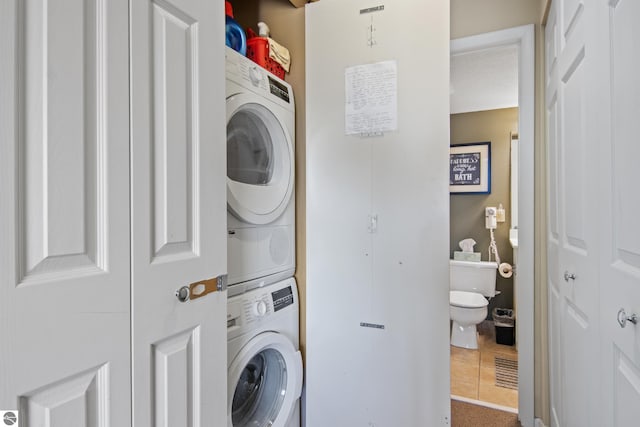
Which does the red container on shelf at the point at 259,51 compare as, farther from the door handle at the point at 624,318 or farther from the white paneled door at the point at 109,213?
the door handle at the point at 624,318

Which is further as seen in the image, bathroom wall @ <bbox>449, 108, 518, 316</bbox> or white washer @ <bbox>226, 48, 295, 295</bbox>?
bathroom wall @ <bbox>449, 108, 518, 316</bbox>

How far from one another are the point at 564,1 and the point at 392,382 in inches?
66.6

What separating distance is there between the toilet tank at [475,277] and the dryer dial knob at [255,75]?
263 cm

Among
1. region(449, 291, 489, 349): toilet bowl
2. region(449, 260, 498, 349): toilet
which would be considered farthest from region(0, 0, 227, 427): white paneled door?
region(449, 291, 489, 349): toilet bowl

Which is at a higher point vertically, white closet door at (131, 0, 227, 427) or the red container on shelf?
the red container on shelf

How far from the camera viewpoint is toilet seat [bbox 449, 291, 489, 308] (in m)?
2.62

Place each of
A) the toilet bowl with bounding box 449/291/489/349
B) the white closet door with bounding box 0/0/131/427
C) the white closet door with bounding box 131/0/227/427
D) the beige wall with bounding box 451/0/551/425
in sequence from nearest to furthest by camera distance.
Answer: the white closet door with bounding box 0/0/131/427
the white closet door with bounding box 131/0/227/427
the beige wall with bounding box 451/0/551/425
the toilet bowl with bounding box 449/291/489/349

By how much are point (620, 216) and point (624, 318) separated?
22 cm

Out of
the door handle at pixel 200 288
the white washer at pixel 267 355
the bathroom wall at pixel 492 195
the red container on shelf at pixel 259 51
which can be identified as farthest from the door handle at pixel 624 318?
the bathroom wall at pixel 492 195

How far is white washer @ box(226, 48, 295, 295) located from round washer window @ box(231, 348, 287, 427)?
1.27 feet

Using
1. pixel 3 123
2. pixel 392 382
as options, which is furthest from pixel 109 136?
pixel 392 382

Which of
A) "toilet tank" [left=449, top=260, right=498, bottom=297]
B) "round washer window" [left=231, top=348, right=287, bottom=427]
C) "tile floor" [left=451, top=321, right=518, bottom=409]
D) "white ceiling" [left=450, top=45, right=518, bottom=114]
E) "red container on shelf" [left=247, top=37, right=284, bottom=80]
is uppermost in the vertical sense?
"white ceiling" [left=450, top=45, right=518, bottom=114]

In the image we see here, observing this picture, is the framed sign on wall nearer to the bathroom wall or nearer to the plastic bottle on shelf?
the bathroom wall

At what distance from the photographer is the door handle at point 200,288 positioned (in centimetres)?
81
